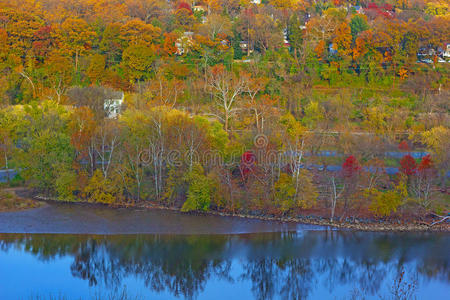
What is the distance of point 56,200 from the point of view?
1576 cm

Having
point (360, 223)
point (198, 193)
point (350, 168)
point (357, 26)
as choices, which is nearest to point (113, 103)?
point (198, 193)

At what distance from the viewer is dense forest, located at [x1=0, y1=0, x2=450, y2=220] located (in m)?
14.8

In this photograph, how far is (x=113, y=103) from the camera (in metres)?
22.2

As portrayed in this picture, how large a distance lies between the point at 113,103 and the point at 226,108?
5.08m

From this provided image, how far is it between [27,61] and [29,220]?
15.2 metres

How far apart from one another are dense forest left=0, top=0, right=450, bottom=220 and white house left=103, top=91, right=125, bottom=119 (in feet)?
0.22

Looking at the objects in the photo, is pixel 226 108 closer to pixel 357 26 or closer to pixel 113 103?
pixel 113 103

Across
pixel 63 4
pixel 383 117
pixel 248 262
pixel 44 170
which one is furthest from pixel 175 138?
pixel 63 4

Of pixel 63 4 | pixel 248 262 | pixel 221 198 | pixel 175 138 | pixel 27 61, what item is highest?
pixel 63 4

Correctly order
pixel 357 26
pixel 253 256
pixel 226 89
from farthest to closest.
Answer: pixel 357 26, pixel 226 89, pixel 253 256

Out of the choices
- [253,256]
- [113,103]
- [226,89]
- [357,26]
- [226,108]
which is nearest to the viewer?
[253,256]

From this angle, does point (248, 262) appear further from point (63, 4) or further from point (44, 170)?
point (63, 4)

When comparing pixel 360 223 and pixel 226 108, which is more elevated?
pixel 226 108

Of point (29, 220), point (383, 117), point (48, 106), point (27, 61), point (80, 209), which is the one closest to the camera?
point (29, 220)
